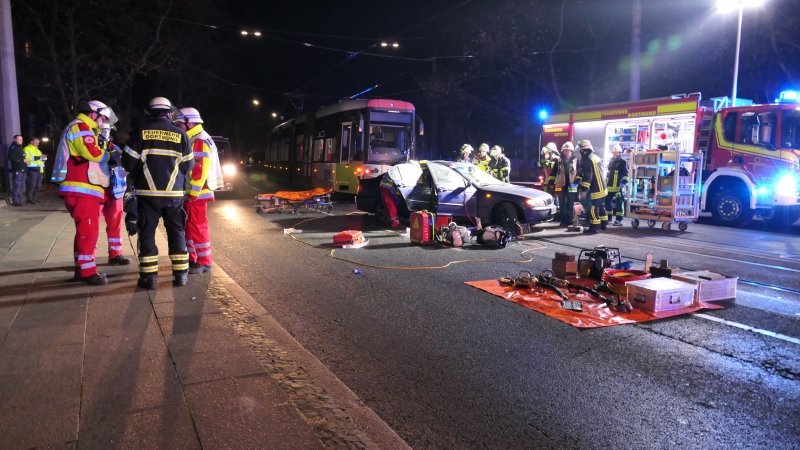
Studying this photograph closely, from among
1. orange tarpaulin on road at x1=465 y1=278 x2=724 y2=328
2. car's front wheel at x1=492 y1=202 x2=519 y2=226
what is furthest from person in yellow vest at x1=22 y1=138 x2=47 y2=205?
orange tarpaulin on road at x1=465 y1=278 x2=724 y2=328

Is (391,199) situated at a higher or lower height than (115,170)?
lower

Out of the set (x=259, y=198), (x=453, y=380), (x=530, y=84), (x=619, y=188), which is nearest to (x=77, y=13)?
(x=259, y=198)

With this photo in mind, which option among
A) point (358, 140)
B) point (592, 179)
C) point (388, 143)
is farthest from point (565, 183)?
point (358, 140)

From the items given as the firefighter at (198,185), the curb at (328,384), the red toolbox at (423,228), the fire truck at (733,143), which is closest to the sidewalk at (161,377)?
the curb at (328,384)

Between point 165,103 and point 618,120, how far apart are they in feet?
48.1

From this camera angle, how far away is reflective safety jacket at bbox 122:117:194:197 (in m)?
6.01

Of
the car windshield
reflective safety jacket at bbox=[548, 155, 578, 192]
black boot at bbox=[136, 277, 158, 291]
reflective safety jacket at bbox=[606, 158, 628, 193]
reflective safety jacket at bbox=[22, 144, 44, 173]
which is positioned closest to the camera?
black boot at bbox=[136, 277, 158, 291]

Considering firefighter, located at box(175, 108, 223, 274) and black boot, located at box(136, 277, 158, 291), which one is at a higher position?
firefighter, located at box(175, 108, 223, 274)

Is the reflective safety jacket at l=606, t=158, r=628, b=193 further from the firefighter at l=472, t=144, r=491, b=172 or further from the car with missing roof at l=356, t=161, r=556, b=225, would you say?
the firefighter at l=472, t=144, r=491, b=172

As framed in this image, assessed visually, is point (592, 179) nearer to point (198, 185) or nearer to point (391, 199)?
point (391, 199)

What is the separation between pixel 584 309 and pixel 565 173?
24.2 feet

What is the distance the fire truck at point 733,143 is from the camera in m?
13.2

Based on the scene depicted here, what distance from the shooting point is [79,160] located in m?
6.24

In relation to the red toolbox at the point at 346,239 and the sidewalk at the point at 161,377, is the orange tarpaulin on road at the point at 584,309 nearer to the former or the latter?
the sidewalk at the point at 161,377
